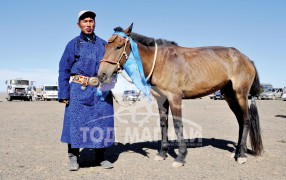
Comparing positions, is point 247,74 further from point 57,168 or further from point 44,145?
point 44,145

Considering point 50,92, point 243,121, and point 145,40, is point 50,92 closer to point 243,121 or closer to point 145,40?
point 145,40

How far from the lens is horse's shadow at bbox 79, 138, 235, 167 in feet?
18.2

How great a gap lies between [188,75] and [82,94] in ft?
5.95

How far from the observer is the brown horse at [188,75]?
15.6 feet

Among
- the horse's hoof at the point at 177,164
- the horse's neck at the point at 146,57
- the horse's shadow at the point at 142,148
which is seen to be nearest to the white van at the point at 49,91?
the horse's shadow at the point at 142,148

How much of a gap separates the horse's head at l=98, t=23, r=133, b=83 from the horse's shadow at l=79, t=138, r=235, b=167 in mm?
1638

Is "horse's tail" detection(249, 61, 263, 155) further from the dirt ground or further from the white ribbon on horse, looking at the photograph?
the white ribbon on horse

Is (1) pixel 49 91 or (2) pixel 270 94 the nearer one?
(1) pixel 49 91

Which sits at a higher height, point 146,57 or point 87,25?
point 87,25

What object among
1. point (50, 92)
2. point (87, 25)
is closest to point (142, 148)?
point (87, 25)

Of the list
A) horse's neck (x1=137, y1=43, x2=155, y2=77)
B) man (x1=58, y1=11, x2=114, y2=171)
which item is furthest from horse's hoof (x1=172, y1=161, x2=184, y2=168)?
horse's neck (x1=137, y1=43, x2=155, y2=77)

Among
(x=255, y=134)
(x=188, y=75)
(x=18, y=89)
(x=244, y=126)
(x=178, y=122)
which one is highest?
(x=18, y=89)

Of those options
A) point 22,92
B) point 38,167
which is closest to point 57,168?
point 38,167

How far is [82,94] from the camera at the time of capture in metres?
4.65
